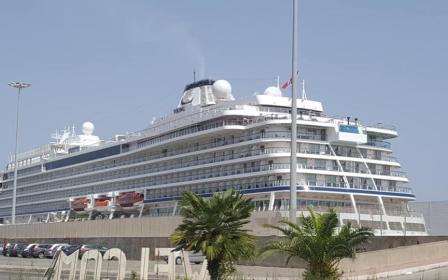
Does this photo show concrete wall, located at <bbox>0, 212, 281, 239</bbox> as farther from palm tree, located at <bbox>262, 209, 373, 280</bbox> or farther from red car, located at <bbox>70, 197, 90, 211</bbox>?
palm tree, located at <bbox>262, 209, 373, 280</bbox>

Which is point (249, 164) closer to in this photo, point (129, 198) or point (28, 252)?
point (28, 252)

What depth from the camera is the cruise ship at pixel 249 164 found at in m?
56.1

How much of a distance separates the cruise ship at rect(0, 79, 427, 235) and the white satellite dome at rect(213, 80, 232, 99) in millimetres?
108

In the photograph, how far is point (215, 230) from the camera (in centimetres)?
1870

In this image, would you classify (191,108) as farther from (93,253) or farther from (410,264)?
(93,253)

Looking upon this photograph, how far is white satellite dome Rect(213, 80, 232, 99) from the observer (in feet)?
238

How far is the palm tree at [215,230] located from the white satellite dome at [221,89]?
53.8 m

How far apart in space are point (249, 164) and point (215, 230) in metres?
41.6

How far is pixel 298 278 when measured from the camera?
26.4 metres

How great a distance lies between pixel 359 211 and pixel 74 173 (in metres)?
53.6

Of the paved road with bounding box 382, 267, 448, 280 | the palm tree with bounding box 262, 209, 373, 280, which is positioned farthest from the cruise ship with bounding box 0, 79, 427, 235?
the palm tree with bounding box 262, 209, 373, 280

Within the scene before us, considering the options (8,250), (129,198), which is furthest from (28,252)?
(129,198)

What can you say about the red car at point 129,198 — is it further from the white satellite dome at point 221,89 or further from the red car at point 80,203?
the white satellite dome at point 221,89

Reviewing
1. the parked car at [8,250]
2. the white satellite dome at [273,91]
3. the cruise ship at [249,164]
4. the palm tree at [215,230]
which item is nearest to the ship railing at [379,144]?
the cruise ship at [249,164]
